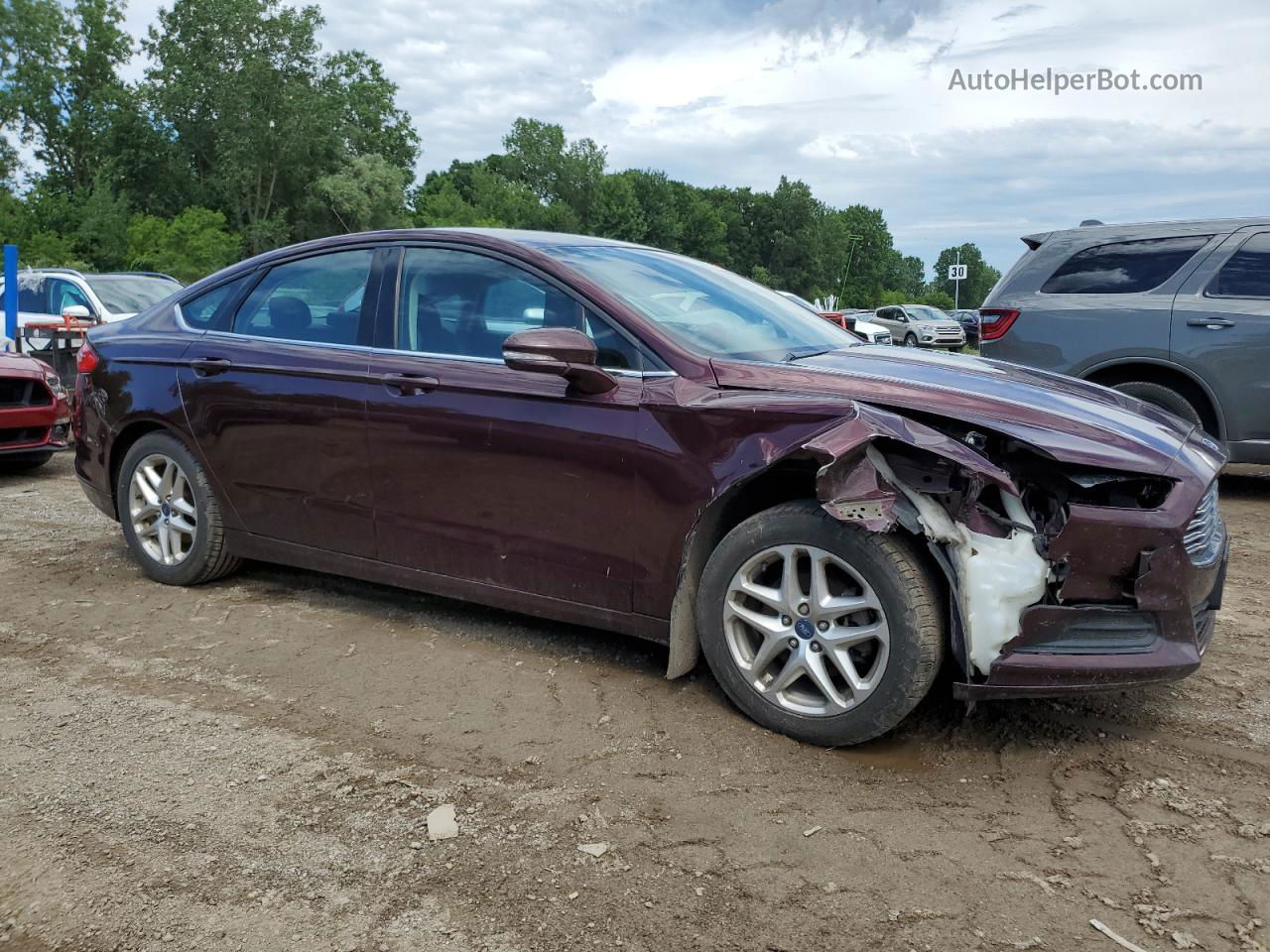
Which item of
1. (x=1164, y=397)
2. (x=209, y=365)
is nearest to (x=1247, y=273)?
(x=1164, y=397)

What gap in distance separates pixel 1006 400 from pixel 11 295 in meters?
12.2

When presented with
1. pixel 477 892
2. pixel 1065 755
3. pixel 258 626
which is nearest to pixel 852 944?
pixel 477 892

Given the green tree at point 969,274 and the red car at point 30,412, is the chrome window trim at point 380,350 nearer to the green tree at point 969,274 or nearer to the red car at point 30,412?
the red car at point 30,412

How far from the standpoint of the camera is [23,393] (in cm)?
789

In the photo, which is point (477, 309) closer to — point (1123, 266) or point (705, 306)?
point (705, 306)

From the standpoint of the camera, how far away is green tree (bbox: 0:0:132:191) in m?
52.2

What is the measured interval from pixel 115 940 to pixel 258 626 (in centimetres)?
219

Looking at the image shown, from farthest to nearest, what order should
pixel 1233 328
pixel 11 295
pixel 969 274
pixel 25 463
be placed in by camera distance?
pixel 969 274 → pixel 11 295 → pixel 25 463 → pixel 1233 328

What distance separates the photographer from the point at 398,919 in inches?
92.8

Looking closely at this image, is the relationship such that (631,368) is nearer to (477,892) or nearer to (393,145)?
(477,892)

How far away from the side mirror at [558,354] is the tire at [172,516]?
6.65 feet

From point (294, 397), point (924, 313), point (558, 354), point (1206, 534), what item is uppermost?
point (924, 313)

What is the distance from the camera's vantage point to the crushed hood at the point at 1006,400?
3023 mm

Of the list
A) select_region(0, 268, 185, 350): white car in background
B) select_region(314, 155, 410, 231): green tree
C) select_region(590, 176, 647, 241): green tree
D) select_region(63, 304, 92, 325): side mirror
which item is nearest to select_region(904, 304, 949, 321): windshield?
select_region(314, 155, 410, 231): green tree
